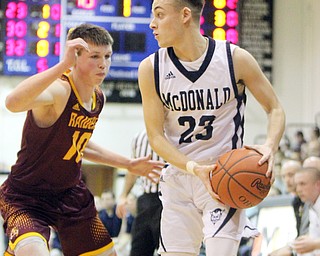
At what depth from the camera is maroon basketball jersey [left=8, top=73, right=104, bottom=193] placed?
185 inches

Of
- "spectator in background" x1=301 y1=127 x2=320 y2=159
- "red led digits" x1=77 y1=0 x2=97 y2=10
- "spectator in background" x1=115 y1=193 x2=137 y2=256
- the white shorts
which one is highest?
"red led digits" x1=77 y1=0 x2=97 y2=10

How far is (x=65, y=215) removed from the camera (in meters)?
4.83

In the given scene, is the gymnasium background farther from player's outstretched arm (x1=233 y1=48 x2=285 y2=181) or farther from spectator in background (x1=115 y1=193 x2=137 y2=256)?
player's outstretched arm (x1=233 y1=48 x2=285 y2=181)

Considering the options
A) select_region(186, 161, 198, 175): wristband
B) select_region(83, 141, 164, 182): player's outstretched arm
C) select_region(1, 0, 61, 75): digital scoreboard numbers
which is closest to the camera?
select_region(186, 161, 198, 175): wristband

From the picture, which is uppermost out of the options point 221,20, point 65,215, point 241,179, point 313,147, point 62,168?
point 221,20

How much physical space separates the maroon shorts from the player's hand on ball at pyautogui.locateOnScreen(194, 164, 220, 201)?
112 centimetres

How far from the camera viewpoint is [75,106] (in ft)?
15.5

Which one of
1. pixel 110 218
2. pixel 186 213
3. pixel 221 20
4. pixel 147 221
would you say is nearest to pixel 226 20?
pixel 221 20

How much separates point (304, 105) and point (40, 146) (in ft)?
33.4

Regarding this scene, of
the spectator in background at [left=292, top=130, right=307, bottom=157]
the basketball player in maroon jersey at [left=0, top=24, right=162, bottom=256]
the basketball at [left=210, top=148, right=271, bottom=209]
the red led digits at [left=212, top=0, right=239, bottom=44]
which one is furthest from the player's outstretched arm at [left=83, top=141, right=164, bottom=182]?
the red led digits at [left=212, top=0, right=239, bottom=44]

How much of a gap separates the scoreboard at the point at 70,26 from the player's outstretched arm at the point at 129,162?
7.00 m

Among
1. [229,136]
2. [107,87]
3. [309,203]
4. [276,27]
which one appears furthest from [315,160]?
[276,27]

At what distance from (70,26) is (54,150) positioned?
7.83 metres

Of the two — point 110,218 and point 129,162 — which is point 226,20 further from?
point 129,162
